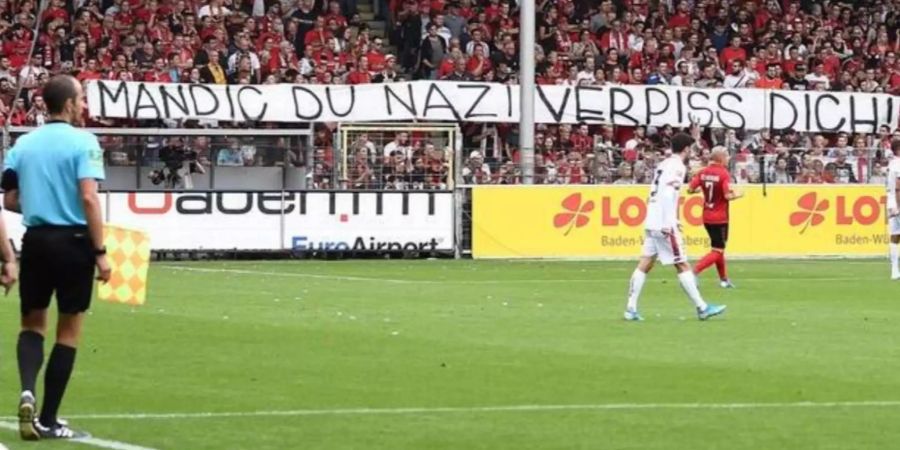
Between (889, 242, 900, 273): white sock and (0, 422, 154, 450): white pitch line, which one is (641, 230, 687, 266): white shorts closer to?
(889, 242, 900, 273): white sock

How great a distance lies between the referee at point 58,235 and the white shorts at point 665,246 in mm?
10100

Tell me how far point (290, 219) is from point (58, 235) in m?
23.6

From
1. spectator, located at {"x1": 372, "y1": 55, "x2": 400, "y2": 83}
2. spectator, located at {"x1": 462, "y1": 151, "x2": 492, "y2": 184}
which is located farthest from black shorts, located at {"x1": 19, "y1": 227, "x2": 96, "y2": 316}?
spectator, located at {"x1": 372, "y1": 55, "x2": 400, "y2": 83}

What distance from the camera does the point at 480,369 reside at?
622 inches

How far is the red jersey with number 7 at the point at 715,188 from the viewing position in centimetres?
2884

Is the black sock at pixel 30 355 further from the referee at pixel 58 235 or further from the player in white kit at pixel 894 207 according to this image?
the player in white kit at pixel 894 207

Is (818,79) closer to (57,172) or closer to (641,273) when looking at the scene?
(641,273)

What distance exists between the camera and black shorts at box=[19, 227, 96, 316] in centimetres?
1160

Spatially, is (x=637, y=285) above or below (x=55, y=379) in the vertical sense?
below

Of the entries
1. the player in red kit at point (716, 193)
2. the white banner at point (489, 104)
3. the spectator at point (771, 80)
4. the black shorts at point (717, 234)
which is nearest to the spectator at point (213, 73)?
the white banner at point (489, 104)

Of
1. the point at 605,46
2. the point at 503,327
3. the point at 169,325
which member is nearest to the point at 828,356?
the point at 503,327

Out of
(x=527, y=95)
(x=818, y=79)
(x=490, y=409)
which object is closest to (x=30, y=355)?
(x=490, y=409)

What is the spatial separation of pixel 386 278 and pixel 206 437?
57.1 ft

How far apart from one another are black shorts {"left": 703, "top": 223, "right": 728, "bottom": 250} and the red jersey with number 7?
10cm
